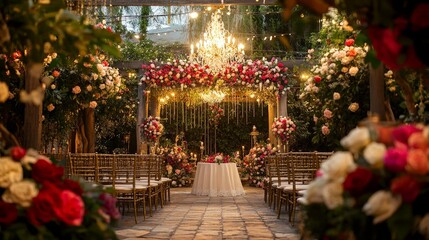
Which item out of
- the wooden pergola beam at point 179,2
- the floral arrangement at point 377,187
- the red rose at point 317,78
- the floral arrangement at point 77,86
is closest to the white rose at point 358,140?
the floral arrangement at point 377,187

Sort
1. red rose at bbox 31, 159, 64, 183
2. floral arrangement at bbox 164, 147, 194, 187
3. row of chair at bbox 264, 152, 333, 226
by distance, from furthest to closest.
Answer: floral arrangement at bbox 164, 147, 194, 187 → row of chair at bbox 264, 152, 333, 226 → red rose at bbox 31, 159, 64, 183

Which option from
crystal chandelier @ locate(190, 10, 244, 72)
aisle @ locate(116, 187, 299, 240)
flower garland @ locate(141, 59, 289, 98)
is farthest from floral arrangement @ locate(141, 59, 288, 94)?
aisle @ locate(116, 187, 299, 240)

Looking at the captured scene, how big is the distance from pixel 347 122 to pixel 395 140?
498cm

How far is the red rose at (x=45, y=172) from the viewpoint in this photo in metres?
1.90

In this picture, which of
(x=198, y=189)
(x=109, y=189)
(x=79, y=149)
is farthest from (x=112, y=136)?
(x=109, y=189)

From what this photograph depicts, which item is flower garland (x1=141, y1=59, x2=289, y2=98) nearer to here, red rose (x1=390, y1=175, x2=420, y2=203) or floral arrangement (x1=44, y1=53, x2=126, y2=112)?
floral arrangement (x1=44, y1=53, x2=126, y2=112)

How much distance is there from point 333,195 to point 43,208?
2.75 ft

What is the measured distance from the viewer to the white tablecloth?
38.5 ft

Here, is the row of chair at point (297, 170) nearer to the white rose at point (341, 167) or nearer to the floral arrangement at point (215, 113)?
the white rose at point (341, 167)

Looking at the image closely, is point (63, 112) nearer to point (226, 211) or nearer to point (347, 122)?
point (226, 211)

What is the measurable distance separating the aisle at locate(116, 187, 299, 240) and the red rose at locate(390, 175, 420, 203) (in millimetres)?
4308

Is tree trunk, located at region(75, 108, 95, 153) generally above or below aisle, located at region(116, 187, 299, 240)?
above

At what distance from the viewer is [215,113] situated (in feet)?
54.4

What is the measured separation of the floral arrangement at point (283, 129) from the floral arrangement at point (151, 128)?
2.56m
